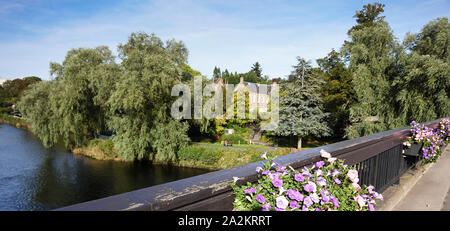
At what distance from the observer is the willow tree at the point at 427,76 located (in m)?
14.8

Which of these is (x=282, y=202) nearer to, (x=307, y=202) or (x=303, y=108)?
(x=307, y=202)

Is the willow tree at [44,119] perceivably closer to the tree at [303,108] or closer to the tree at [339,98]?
the tree at [303,108]

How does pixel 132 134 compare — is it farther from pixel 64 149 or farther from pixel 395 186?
pixel 395 186

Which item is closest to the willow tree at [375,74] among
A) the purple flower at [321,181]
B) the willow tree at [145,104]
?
the willow tree at [145,104]

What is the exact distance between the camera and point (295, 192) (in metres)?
1.37

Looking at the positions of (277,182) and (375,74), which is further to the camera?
(375,74)

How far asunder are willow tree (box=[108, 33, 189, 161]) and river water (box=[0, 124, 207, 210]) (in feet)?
4.69

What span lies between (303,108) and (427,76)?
915 cm

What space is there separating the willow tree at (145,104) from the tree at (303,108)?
31.3 ft

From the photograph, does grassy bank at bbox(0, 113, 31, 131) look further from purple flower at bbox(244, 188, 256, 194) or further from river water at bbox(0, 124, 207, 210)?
purple flower at bbox(244, 188, 256, 194)

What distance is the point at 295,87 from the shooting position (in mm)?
22984

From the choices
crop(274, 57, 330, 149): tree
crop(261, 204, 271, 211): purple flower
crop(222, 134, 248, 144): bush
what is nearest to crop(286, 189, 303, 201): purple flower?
crop(261, 204, 271, 211): purple flower

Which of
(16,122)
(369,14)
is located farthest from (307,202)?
(16,122)
